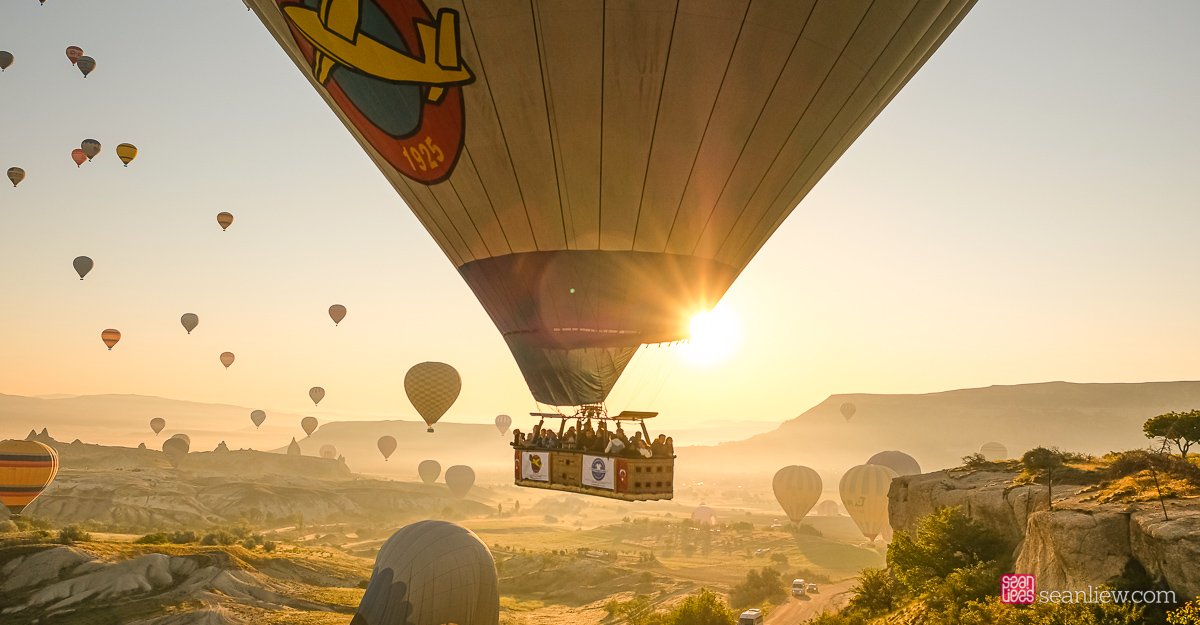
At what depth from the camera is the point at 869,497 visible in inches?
2997

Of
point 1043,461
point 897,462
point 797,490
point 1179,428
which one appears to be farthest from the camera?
point 797,490

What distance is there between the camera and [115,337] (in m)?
82.5

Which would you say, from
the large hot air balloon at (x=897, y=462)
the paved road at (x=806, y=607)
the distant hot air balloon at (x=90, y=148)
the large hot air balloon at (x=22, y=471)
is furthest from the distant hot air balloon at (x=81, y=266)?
the large hot air balloon at (x=897, y=462)

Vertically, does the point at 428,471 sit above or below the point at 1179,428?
below

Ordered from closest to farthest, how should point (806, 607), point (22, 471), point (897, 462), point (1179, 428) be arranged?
point (1179, 428)
point (806, 607)
point (22, 471)
point (897, 462)

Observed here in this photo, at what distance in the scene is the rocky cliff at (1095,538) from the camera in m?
12.7

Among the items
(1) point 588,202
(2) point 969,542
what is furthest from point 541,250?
(2) point 969,542

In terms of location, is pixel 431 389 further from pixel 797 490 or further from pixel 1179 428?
pixel 1179 428

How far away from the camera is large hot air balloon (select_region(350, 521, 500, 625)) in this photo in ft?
95.6

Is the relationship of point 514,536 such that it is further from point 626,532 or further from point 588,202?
point 588,202

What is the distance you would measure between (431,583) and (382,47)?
22.8 m

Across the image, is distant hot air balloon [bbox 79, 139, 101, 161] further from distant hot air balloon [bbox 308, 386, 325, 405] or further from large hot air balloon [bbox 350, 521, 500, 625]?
distant hot air balloon [bbox 308, 386, 325, 405]

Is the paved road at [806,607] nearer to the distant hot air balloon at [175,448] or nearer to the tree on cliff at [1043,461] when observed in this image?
the tree on cliff at [1043,461]

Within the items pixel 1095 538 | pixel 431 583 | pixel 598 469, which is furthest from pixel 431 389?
pixel 1095 538
